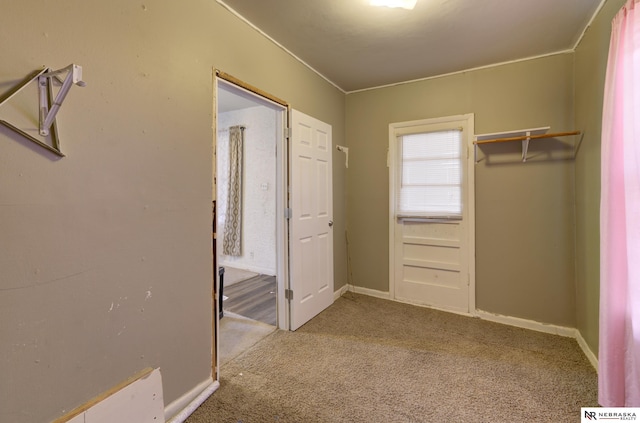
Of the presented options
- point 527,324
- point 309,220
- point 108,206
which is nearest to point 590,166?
point 527,324

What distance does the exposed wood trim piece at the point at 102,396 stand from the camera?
1.26m

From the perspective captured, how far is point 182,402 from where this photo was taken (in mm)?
1741

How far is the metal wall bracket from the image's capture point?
3.68 feet

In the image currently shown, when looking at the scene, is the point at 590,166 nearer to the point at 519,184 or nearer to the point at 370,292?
the point at 519,184

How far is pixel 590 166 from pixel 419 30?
162cm

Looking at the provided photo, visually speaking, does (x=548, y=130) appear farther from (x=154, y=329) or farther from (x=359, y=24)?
(x=154, y=329)

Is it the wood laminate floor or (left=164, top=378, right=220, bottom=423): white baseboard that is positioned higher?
the wood laminate floor

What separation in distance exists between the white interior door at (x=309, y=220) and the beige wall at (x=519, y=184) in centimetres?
101

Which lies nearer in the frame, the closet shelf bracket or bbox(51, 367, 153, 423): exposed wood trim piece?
bbox(51, 367, 153, 423): exposed wood trim piece

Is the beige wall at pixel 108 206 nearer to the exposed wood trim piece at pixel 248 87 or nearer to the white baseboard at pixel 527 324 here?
the exposed wood trim piece at pixel 248 87

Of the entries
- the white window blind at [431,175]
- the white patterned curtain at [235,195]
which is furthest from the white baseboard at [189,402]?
the white patterned curtain at [235,195]

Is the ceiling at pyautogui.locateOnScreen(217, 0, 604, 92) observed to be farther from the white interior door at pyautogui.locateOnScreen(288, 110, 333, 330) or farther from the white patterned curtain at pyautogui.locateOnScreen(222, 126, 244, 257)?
the white patterned curtain at pyautogui.locateOnScreen(222, 126, 244, 257)

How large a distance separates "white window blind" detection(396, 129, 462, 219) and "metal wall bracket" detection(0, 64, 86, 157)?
2.95m

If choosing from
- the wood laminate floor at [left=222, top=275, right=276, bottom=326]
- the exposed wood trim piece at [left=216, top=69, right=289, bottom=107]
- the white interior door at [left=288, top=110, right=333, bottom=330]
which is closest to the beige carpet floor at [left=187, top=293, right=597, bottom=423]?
the white interior door at [left=288, top=110, right=333, bottom=330]
